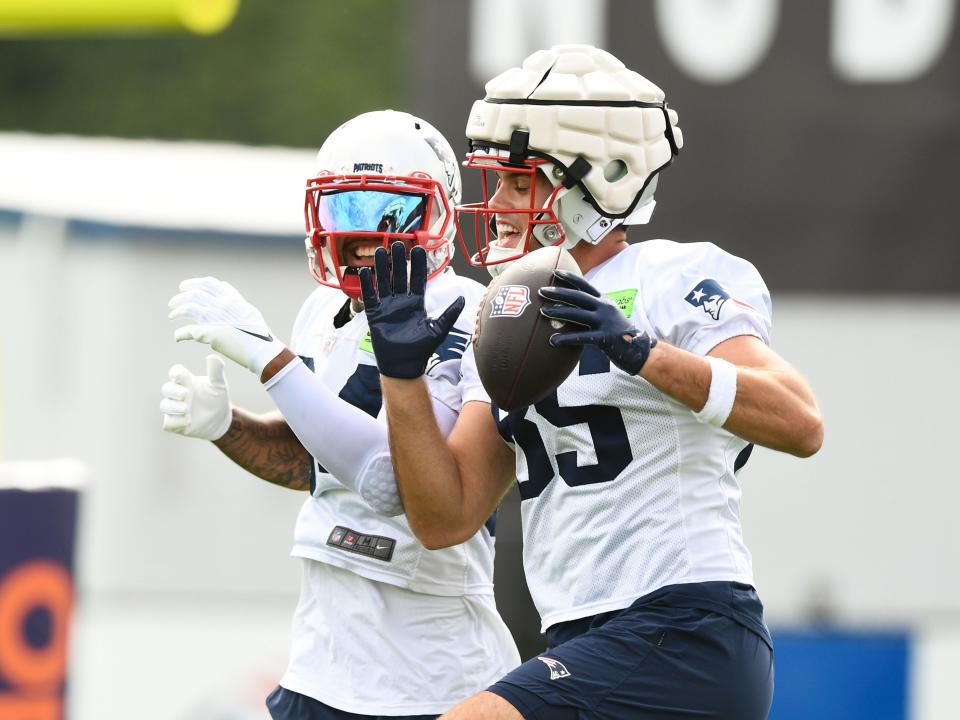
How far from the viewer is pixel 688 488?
3.30m

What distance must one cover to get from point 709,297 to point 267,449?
1297 millimetres

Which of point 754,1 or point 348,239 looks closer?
point 348,239

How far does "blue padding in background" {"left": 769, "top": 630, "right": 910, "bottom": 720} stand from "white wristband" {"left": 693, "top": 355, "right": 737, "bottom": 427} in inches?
136

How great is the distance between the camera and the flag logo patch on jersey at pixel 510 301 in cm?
325

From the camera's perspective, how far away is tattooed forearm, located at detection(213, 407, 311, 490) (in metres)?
4.10

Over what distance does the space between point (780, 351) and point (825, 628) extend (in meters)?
1.27

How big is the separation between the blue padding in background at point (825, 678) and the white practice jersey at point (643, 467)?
316 centimetres

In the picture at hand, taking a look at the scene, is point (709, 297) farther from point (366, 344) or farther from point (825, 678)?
point (825, 678)

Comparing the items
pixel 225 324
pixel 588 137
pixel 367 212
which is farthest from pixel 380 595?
pixel 588 137

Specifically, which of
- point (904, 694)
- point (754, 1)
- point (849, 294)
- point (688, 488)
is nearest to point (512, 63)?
point (754, 1)

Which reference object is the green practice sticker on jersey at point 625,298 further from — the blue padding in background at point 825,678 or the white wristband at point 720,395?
the blue padding in background at point 825,678

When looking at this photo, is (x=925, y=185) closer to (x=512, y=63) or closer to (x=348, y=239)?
(x=512, y=63)

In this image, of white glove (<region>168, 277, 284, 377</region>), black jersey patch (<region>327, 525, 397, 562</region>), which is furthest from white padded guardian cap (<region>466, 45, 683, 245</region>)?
black jersey patch (<region>327, 525, 397, 562</region>)

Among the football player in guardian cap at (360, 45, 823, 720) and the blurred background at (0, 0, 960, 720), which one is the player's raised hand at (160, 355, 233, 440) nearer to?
the football player in guardian cap at (360, 45, 823, 720)
